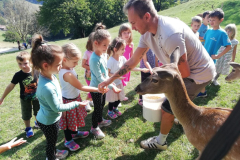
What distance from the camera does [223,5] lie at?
2536cm

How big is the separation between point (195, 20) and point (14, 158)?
640cm

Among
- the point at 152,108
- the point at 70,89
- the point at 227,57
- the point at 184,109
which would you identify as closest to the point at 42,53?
the point at 70,89

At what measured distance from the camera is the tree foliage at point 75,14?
43.5 meters

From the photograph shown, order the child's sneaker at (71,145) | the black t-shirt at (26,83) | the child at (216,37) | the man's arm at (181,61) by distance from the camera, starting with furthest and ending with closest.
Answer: the child at (216,37), the black t-shirt at (26,83), the child's sneaker at (71,145), the man's arm at (181,61)

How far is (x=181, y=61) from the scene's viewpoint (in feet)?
7.85

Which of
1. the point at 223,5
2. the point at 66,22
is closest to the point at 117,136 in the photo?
the point at 223,5

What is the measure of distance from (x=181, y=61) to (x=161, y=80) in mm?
521

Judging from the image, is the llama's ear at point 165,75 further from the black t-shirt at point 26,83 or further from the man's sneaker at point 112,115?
the black t-shirt at point 26,83

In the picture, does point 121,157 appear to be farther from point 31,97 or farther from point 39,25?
point 39,25

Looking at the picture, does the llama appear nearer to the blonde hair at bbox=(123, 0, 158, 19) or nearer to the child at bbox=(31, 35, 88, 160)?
the blonde hair at bbox=(123, 0, 158, 19)

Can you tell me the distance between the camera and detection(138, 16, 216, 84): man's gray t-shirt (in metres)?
2.36

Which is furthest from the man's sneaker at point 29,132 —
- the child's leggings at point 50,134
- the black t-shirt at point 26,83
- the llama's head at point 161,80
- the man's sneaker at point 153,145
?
the llama's head at point 161,80

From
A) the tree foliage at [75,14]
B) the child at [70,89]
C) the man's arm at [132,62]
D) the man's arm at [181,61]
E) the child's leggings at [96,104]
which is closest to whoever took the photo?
the man's arm at [181,61]

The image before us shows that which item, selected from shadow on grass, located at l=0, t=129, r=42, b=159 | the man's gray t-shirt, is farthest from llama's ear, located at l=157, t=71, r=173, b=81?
shadow on grass, located at l=0, t=129, r=42, b=159
